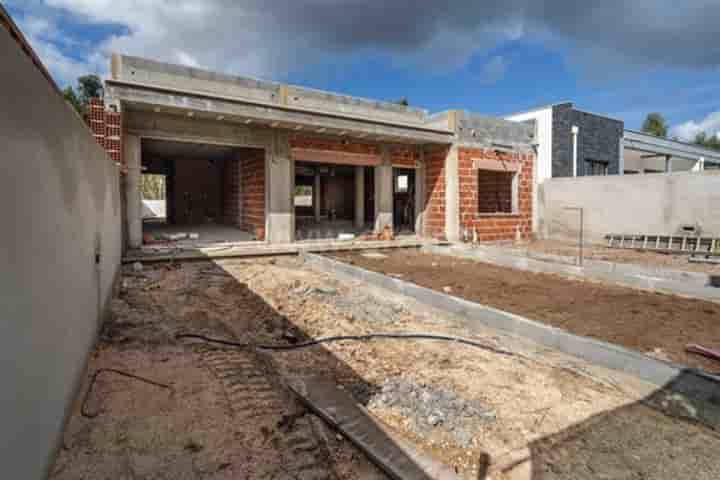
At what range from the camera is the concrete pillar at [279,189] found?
9523 mm

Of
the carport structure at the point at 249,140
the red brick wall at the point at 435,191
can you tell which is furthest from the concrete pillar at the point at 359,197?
the red brick wall at the point at 435,191

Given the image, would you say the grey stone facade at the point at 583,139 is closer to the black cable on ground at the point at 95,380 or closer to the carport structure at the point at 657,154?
the carport structure at the point at 657,154

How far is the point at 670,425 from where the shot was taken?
2.40 meters

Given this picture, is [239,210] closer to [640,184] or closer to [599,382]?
[599,382]

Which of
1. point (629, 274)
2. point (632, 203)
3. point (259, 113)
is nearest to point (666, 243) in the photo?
point (632, 203)

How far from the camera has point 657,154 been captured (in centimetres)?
1966

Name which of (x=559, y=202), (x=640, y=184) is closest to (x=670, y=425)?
(x=640, y=184)

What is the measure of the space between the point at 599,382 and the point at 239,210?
10567mm

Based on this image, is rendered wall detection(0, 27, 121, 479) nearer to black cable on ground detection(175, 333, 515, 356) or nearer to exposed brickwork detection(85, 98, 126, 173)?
black cable on ground detection(175, 333, 515, 356)

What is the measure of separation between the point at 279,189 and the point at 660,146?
20.4 m

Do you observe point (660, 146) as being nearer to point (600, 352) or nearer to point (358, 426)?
point (600, 352)

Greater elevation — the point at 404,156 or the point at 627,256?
the point at 404,156

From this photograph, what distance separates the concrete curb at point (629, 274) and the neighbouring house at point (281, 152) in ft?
12.0

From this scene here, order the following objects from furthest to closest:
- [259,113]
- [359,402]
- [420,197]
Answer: [420,197] → [259,113] → [359,402]
